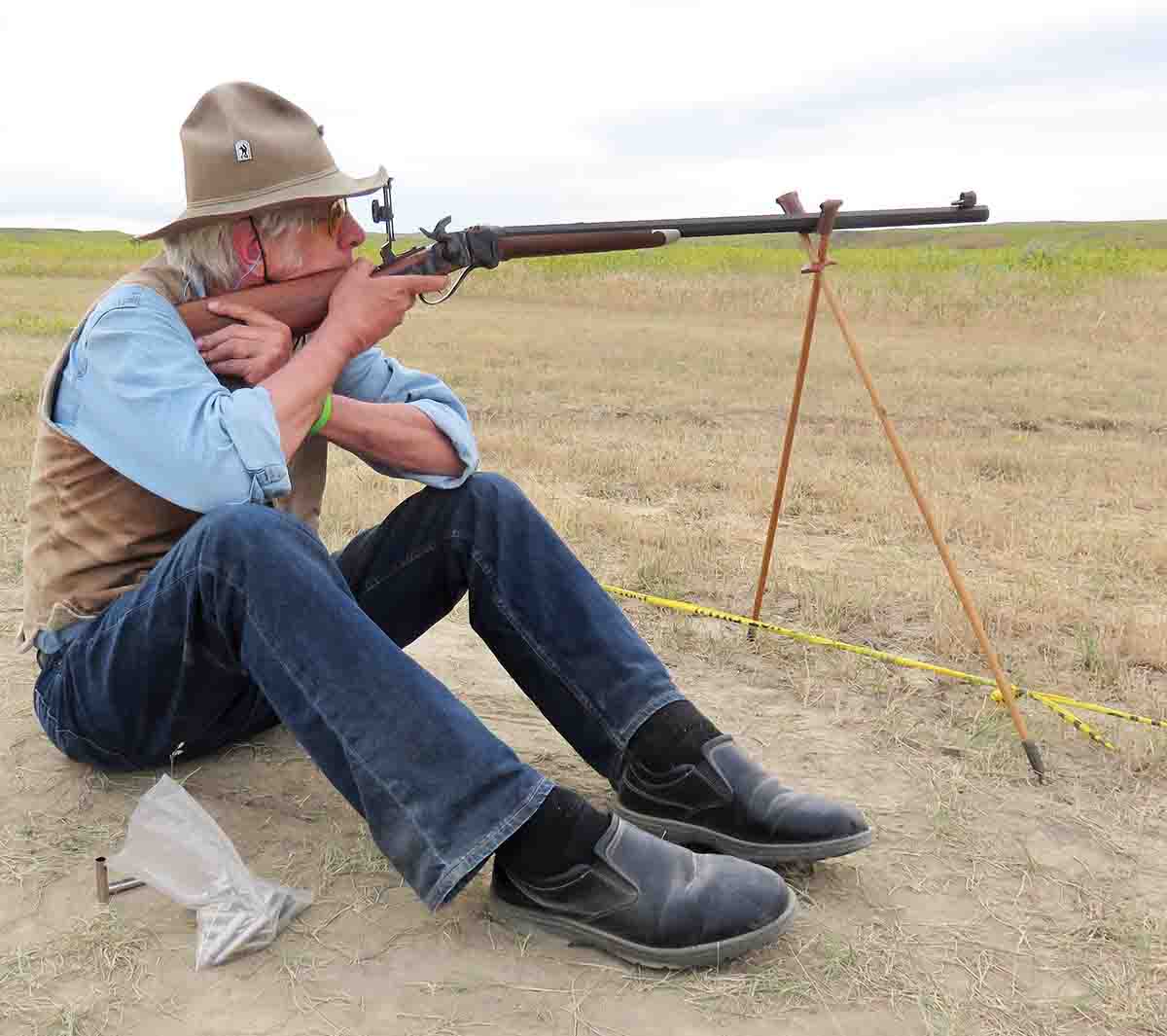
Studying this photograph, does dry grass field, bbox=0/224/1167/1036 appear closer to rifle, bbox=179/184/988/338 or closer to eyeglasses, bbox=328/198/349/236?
rifle, bbox=179/184/988/338

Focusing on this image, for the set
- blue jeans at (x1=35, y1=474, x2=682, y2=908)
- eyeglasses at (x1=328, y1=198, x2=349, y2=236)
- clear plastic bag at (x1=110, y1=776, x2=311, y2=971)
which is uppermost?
eyeglasses at (x1=328, y1=198, x2=349, y2=236)

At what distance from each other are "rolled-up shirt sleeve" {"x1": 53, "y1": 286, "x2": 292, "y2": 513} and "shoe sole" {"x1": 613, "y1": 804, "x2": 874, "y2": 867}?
1.00 m

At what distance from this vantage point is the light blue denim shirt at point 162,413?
212 centimetres

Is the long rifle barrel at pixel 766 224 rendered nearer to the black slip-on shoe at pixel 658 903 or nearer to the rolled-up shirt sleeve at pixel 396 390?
the rolled-up shirt sleeve at pixel 396 390

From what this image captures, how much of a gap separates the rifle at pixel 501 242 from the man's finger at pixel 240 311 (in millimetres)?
10

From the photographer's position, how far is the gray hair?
7.82ft

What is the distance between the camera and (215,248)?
2.39 metres

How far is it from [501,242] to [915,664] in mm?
1678

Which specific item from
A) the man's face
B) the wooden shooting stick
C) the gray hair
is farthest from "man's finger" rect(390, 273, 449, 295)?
the wooden shooting stick

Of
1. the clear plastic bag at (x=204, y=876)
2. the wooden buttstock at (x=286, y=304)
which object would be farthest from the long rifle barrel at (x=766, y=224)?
the clear plastic bag at (x=204, y=876)

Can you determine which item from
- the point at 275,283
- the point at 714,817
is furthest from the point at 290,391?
the point at 714,817

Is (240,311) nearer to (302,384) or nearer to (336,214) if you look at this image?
(302,384)

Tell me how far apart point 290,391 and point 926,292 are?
13539 mm

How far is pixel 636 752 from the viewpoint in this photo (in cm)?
239
